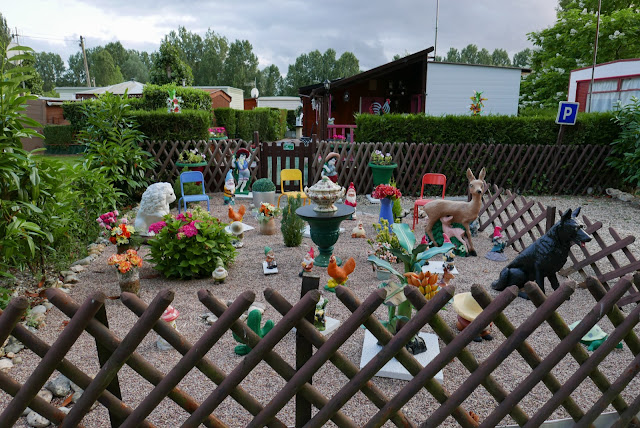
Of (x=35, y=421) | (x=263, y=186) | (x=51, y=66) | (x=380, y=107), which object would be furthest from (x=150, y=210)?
(x=51, y=66)

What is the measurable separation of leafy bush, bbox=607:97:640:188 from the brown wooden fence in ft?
0.88

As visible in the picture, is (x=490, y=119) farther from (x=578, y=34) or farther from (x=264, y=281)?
(x=578, y=34)

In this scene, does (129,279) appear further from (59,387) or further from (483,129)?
(483,129)

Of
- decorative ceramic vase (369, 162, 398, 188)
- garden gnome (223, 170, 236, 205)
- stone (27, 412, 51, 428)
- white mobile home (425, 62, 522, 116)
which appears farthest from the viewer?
white mobile home (425, 62, 522, 116)

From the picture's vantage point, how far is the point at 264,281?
5148 mm

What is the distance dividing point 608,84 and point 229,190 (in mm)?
14319

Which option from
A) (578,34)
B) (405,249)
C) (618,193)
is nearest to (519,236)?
(405,249)

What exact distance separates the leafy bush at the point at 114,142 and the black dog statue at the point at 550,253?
6.62m

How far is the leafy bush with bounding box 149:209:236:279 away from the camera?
4977 millimetres

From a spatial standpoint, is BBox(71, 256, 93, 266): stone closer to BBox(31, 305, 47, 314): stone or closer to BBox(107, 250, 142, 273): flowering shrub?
BBox(31, 305, 47, 314): stone

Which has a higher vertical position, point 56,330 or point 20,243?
point 20,243

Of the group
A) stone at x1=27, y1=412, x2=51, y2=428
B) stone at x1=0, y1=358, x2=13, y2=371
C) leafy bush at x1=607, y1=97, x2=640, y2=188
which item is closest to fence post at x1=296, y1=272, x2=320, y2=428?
stone at x1=27, y1=412, x2=51, y2=428

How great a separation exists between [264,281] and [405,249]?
6.94 feet

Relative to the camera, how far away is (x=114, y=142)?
862 centimetres
